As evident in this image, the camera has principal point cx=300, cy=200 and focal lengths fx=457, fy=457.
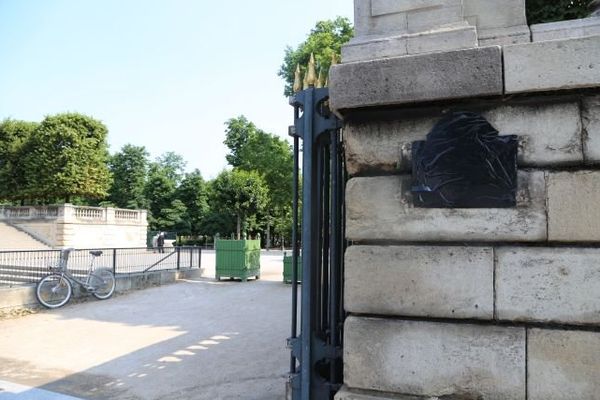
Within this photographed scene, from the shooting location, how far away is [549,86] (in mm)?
2617

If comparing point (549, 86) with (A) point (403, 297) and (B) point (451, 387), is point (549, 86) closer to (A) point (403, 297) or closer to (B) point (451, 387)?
(A) point (403, 297)

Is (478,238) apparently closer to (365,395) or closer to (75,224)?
(365,395)

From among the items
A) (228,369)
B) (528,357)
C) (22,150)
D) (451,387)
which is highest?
(22,150)

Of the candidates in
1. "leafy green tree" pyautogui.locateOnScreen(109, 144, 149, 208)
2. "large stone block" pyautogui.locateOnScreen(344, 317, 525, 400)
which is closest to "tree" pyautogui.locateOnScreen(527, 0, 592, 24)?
"large stone block" pyautogui.locateOnScreen(344, 317, 525, 400)

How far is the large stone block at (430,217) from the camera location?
266 cm

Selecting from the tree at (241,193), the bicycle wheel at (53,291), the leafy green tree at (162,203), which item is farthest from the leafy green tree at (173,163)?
the bicycle wheel at (53,291)

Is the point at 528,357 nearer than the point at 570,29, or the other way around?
the point at 528,357

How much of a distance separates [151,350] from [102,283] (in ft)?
21.2

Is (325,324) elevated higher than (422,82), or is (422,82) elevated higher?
(422,82)

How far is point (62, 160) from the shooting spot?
132ft

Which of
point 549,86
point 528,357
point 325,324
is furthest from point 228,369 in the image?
point 549,86

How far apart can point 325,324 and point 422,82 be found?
2.02m

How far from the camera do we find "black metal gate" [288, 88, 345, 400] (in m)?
3.33

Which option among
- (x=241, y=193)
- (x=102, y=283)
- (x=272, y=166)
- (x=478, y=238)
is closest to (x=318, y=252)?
(x=478, y=238)
